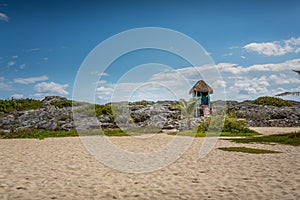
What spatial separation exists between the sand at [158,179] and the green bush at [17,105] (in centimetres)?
3061

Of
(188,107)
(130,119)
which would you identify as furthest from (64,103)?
(188,107)

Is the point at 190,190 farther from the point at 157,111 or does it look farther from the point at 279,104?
the point at 279,104

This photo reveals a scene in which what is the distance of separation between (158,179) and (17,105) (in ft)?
124

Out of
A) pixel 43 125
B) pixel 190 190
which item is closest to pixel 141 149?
pixel 190 190

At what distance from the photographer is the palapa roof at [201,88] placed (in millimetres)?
39750

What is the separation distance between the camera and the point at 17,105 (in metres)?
42.4

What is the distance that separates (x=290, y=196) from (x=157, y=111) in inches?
1140

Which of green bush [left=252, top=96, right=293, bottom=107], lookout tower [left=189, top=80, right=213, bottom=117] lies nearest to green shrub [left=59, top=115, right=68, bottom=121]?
lookout tower [left=189, top=80, right=213, bottom=117]

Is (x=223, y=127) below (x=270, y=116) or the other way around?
below

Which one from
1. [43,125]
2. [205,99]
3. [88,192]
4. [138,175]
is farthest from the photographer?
[205,99]

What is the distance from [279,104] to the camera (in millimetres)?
48656

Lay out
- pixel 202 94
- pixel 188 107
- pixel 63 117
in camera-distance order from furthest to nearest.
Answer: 1. pixel 202 94
2. pixel 63 117
3. pixel 188 107

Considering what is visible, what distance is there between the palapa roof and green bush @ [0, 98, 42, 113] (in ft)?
69.8

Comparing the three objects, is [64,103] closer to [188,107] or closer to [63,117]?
[63,117]
